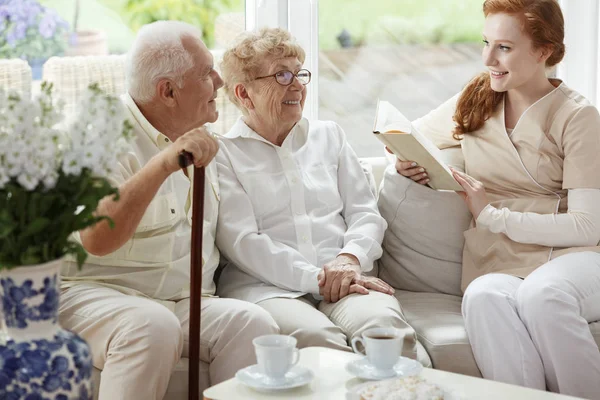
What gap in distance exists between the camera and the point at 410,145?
2.85 meters

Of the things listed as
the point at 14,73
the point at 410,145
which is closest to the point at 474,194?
the point at 410,145

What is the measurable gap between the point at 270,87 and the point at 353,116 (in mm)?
1102

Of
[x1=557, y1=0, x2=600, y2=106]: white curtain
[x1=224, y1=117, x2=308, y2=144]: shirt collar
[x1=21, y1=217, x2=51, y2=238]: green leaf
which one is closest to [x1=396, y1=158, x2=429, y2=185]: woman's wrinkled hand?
[x1=224, y1=117, x2=308, y2=144]: shirt collar

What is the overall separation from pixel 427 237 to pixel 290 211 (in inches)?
20.0

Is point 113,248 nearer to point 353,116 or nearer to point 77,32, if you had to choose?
point 77,32

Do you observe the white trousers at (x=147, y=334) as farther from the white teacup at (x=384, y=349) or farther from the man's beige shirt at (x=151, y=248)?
the white teacup at (x=384, y=349)

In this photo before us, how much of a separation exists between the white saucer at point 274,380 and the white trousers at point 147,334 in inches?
16.7

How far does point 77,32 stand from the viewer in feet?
11.2

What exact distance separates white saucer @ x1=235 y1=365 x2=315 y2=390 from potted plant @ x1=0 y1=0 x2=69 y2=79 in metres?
1.90

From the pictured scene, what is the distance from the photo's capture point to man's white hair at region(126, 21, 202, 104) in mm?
2662

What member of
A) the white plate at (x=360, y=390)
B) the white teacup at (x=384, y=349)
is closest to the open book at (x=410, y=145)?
the white teacup at (x=384, y=349)

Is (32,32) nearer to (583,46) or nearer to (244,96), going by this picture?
(244,96)

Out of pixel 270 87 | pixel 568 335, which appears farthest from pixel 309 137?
pixel 568 335

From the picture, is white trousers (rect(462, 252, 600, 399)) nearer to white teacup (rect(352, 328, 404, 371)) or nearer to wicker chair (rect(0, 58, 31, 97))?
white teacup (rect(352, 328, 404, 371))
